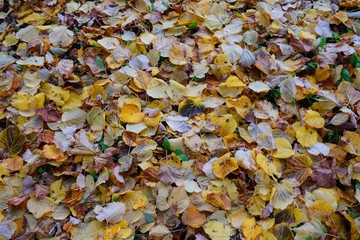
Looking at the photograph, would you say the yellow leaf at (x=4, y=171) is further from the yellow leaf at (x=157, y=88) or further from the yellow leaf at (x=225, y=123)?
the yellow leaf at (x=225, y=123)

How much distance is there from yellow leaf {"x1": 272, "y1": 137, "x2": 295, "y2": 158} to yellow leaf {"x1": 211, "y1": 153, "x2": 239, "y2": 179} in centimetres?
15

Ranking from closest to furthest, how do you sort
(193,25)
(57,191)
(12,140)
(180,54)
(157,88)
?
(57,191) → (12,140) → (157,88) → (180,54) → (193,25)

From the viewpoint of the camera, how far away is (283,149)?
1388 mm

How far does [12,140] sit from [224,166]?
0.74 metres

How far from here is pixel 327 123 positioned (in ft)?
4.78

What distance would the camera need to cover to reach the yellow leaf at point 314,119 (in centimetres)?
143

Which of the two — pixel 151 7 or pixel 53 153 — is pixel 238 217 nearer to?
pixel 53 153

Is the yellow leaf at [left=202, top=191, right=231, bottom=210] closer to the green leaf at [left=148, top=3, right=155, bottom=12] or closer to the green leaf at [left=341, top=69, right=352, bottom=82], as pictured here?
the green leaf at [left=341, top=69, right=352, bottom=82]

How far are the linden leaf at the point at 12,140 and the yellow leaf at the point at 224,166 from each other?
0.67 m

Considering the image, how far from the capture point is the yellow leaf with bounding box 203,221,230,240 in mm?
1217

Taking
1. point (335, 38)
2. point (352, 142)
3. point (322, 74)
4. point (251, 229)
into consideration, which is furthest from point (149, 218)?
point (335, 38)

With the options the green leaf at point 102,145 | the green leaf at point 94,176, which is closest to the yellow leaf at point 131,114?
the green leaf at point 102,145

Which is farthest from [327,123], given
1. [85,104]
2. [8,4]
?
[8,4]

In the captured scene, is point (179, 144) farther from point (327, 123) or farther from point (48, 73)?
point (48, 73)
